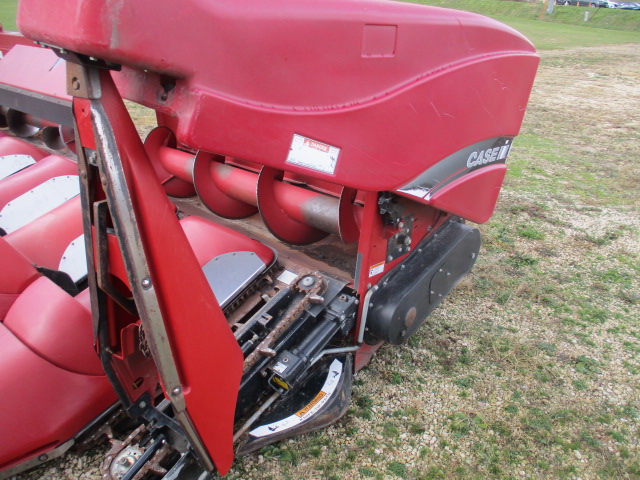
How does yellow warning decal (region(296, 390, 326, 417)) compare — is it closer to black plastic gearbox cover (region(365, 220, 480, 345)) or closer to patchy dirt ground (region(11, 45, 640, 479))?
patchy dirt ground (region(11, 45, 640, 479))

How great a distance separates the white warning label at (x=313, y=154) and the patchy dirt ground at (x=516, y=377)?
1.23 meters

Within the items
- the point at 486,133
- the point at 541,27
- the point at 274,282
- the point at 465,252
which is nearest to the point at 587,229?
the point at 465,252

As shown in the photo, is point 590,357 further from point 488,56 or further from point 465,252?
point 488,56

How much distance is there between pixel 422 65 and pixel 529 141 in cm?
509

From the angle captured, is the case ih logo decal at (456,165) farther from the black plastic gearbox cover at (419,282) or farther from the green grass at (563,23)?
the green grass at (563,23)

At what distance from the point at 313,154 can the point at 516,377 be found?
5.64 ft

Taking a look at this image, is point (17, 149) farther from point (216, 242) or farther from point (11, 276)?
point (216, 242)

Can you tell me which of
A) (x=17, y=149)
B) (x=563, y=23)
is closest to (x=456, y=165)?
(x=17, y=149)

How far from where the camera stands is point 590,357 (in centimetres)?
277

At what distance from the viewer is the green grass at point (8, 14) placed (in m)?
11.7

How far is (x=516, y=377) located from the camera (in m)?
2.61

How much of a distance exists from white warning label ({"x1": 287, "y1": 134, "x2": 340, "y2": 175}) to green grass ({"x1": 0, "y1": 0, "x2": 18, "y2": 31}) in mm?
12186

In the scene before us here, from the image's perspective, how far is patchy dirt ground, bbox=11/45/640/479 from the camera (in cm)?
213

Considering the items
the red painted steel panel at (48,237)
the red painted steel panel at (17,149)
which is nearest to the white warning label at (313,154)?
the red painted steel panel at (48,237)
